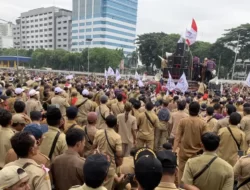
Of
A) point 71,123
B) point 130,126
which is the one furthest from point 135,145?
point 71,123

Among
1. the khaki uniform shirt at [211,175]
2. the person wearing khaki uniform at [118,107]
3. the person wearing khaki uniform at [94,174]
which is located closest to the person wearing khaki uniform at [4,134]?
the person wearing khaki uniform at [94,174]

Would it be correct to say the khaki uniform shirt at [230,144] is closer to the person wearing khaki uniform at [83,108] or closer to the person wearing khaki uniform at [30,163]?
the person wearing khaki uniform at [30,163]

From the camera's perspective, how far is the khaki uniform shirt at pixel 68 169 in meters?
3.35

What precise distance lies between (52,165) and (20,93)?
5.34 meters

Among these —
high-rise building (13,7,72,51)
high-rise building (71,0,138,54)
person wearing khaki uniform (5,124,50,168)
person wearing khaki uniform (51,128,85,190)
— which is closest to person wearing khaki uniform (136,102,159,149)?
person wearing khaki uniform (51,128,85,190)

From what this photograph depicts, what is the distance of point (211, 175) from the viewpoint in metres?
3.31

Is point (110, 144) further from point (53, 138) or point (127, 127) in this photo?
point (127, 127)

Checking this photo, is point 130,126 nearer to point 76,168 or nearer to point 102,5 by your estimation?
point 76,168

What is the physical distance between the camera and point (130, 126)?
673 cm

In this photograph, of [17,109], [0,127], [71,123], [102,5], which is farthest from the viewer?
[102,5]

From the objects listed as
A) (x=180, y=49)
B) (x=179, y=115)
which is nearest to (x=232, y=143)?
(x=179, y=115)

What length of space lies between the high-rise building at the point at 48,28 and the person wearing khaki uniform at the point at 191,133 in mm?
114741

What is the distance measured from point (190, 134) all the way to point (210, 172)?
185 cm

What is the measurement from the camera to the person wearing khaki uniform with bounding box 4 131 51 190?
2.76 metres
